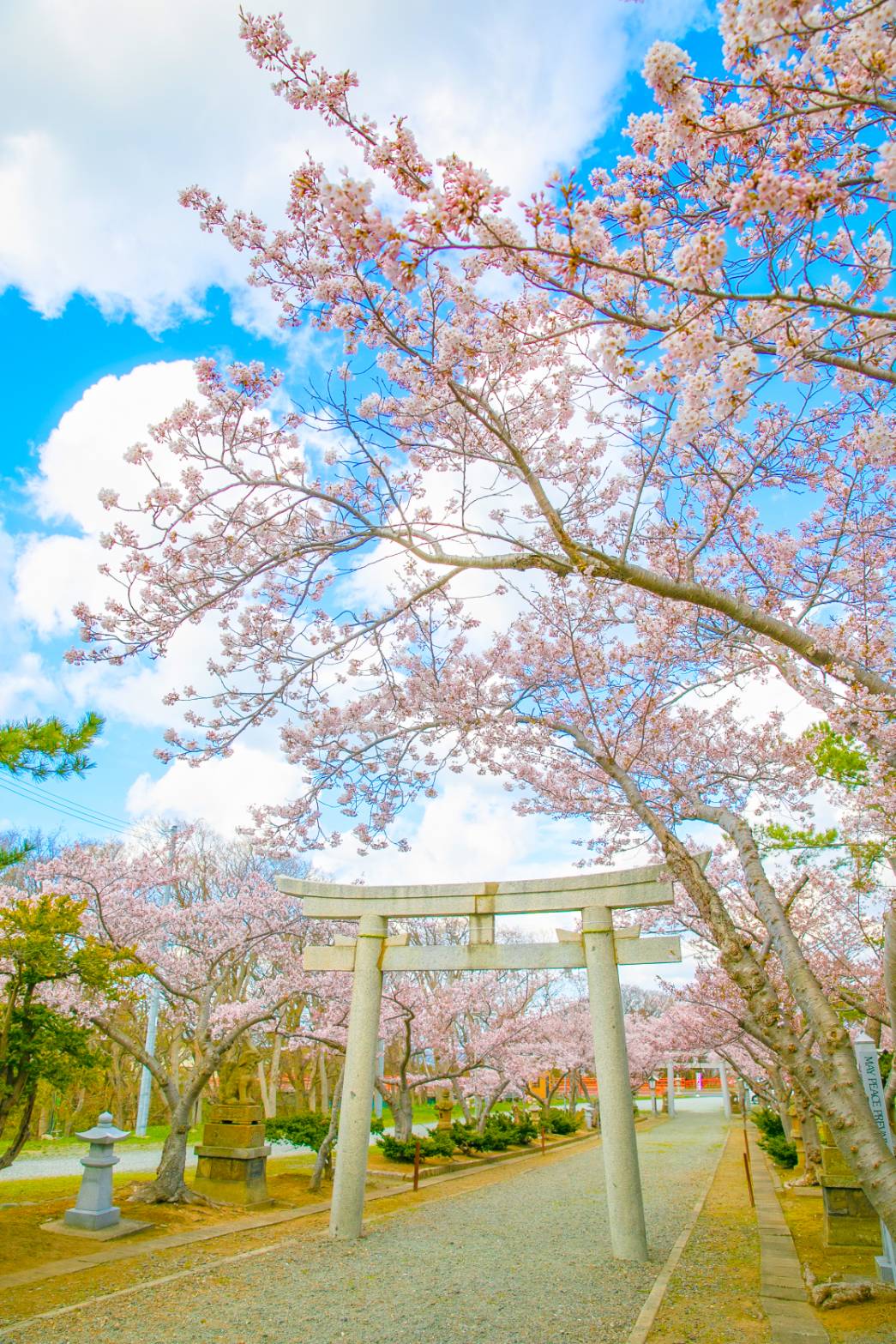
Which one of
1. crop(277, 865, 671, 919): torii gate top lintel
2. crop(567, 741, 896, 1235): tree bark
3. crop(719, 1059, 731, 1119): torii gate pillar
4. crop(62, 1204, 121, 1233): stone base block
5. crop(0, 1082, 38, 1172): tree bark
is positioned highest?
crop(277, 865, 671, 919): torii gate top lintel

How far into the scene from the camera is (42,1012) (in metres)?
6.61

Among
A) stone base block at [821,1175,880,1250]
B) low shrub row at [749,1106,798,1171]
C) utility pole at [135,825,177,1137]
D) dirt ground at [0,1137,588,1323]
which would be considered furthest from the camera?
utility pole at [135,825,177,1137]

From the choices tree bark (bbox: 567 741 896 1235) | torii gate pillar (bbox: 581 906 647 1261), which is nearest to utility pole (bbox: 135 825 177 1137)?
torii gate pillar (bbox: 581 906 647 1261)

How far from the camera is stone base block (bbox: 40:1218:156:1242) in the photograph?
24.6 ft

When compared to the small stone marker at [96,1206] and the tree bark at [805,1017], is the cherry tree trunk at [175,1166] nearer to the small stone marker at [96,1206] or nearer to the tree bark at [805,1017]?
the small stone marker at [96,1206]

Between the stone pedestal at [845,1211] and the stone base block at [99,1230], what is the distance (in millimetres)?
7008

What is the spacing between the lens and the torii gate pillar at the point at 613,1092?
22.7 feet

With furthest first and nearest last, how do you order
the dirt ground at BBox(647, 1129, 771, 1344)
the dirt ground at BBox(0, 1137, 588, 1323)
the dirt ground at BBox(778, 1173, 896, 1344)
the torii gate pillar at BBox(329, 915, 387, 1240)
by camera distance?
the torii gate pillar at BBox(329, 915, 387, 1240), the dirt ground at BBox(0, 1137, 588, 1323), the dirt ground at BBox(647, 1129, 771, 1344), the dirt ground at BBox(778, 1173, 896, 1344)

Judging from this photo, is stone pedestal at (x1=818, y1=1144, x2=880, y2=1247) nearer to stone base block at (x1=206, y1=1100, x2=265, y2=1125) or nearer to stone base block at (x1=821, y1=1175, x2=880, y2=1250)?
stone base block at (x1=821, y1=1175, x2=880, y2=1250)

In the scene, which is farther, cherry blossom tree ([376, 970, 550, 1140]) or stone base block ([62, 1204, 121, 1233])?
cherry blossom tree ([376, 970, 550, 1140])

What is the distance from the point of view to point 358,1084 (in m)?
8.29

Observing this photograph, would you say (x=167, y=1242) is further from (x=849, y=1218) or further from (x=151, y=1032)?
(x=151, y=1032)

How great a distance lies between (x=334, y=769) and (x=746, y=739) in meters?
5.21

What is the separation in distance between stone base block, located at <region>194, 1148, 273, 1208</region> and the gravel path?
6.15 ft
